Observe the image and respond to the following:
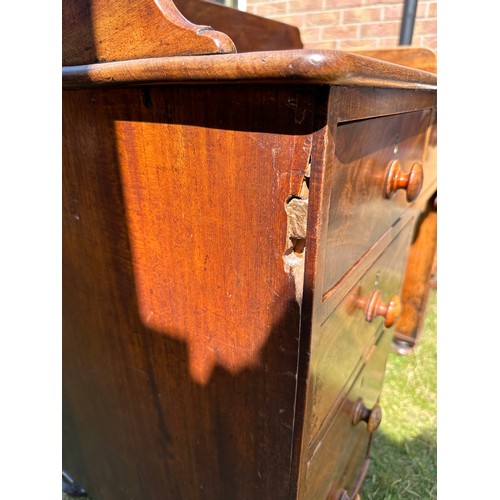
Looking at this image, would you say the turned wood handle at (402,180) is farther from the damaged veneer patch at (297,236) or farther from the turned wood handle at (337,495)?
the turned wood handle at (337,495)

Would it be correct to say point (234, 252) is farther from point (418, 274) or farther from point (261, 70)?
point (418, 274)

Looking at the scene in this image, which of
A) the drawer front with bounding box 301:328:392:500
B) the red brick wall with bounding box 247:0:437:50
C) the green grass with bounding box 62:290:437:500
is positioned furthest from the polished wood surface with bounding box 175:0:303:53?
the green grass with bounding box 62:290:437:500

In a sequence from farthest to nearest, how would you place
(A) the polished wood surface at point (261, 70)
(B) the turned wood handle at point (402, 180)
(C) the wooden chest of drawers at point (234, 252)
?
(B) the turned wood handle at point (402, 180) < (C) the wooden chest of drawers at point (234, 252) < (A) the polished wood surface at point (261, 70)

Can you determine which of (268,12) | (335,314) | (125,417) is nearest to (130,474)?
(125,417)

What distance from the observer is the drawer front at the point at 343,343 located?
63 cm

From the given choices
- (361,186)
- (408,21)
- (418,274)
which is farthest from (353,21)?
(361,186)

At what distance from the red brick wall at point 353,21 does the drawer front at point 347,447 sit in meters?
1.45

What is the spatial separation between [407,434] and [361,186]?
1.29m

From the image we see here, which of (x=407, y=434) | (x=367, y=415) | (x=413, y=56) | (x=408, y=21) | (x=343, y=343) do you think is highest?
(x=408, y=21)

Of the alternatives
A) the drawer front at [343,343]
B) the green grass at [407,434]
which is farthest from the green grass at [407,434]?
the drawer front at [343,343]

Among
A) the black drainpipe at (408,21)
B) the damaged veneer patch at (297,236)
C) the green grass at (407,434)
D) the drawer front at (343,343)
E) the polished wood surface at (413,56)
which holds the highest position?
the black drainpipe at (408,21)

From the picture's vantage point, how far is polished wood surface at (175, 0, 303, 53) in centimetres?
112

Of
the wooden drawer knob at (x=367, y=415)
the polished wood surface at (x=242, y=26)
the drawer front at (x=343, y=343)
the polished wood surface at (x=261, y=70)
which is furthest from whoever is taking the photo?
the polished wood surface at (x=242, y=26)

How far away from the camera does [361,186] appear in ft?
2.06
